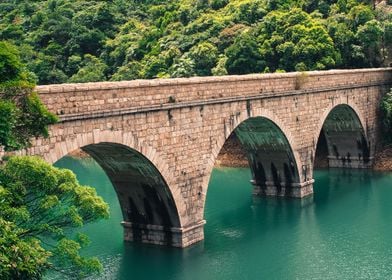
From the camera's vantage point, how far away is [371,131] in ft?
139

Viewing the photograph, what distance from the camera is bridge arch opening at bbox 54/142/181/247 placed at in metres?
23.6

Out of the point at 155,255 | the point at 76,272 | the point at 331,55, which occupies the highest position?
the point at 331,55

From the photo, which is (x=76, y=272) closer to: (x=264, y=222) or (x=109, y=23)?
(x=264, y=222)

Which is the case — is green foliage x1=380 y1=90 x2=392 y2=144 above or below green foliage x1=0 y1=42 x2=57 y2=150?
below

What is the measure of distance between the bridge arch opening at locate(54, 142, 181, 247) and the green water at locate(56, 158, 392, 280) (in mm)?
602

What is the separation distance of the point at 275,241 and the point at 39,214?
46.1ft

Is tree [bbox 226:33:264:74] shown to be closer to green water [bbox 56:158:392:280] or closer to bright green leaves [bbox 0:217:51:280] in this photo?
green water [bbox 56:158:392:280]

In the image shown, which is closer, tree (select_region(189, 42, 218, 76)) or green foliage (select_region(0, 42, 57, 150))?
green foliage (select_region(0, 42, 57, 150))

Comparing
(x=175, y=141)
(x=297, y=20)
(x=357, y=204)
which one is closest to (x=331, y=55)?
(x=297, y=20)

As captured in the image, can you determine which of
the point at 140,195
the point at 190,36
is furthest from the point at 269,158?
the point at 190,36

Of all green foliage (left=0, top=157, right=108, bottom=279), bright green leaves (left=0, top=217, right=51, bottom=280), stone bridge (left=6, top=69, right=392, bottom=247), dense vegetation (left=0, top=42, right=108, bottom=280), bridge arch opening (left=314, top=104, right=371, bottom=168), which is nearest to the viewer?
bright green leaves (left=0, top=217, right=51, bottom=280)

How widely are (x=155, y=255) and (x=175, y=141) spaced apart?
14.7ft

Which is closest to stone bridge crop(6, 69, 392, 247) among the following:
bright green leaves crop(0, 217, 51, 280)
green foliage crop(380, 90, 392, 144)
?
bright green leaves crop(0, 217, 51, 280)

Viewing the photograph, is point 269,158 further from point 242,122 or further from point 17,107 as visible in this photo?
point 17,107
